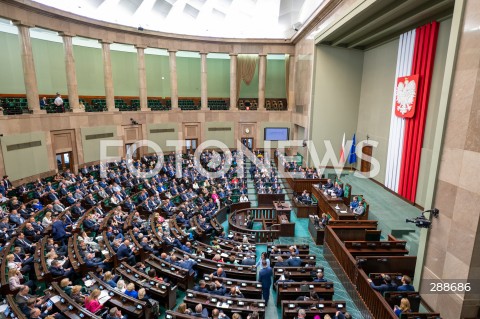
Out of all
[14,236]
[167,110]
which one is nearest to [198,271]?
[14,236]

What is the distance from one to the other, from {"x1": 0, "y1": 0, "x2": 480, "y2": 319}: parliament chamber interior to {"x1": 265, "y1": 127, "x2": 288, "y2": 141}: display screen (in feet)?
0.39

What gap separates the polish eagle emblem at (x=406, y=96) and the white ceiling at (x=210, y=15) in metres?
7.75

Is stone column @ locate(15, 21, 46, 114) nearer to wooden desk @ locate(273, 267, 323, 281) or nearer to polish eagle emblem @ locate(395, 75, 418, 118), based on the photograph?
wooden desk @ locate(273, 267, 323, 281)

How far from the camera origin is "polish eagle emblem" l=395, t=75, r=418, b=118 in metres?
12.5

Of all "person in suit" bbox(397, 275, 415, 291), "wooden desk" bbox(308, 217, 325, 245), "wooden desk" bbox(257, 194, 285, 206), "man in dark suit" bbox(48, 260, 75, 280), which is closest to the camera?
"person in suit" bbox(397, 275, 415, 291)

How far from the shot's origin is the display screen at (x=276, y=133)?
24.2m

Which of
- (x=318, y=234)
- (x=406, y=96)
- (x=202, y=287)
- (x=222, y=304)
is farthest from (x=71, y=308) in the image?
(x=406, y=96)

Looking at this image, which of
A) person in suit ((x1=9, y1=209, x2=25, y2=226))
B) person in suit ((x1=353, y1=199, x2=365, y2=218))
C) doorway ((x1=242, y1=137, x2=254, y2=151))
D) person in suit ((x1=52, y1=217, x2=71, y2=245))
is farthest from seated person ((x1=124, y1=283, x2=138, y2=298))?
doorway ((x1=242, y1=137, x2=254, y2=151))

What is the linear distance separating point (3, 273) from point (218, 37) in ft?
67.0

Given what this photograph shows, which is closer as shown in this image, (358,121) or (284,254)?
(284,254)

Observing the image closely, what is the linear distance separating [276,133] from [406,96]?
39.5 ft

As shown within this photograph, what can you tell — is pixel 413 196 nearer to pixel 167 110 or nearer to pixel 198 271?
pixel 198 271

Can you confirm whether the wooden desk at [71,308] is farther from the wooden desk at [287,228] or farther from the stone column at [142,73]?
the stone column at [142,73]

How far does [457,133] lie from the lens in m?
6.24
